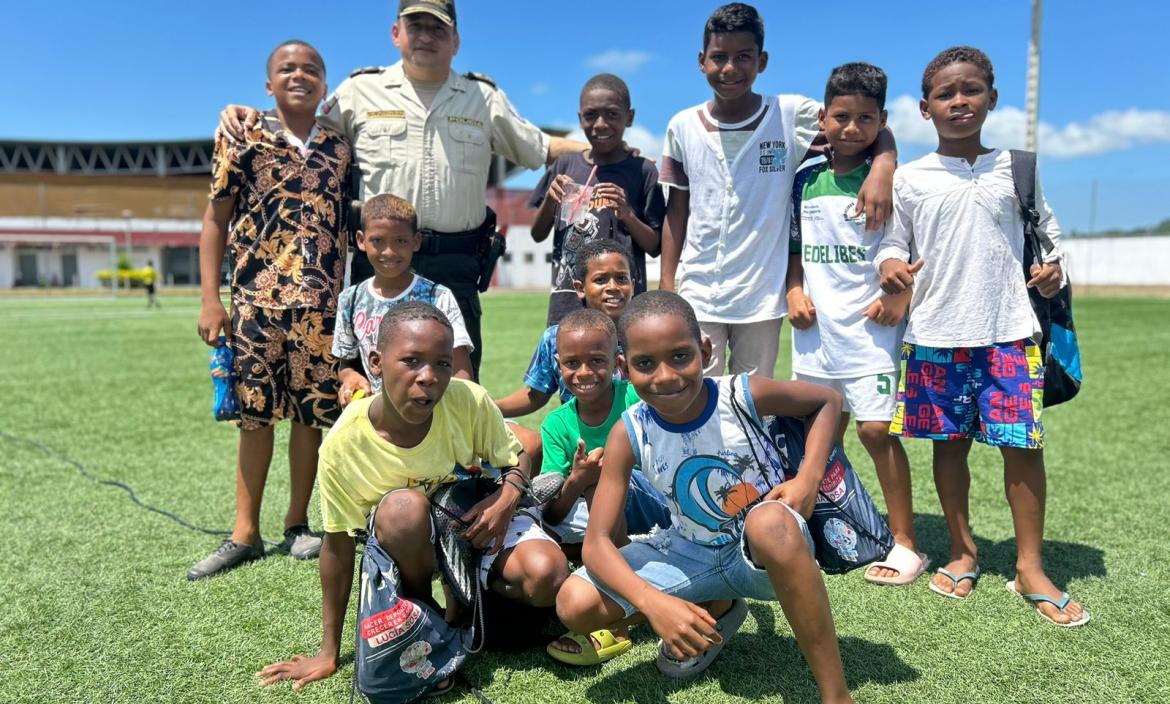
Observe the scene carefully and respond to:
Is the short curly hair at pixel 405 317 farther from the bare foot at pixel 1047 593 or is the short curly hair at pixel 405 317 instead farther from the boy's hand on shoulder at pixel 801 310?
the bare foot at pixel 1047 593

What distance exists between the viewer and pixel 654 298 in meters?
2.50

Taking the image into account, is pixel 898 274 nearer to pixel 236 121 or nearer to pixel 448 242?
pixel 448 242

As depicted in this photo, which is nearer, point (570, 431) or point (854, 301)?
point (570, 431)

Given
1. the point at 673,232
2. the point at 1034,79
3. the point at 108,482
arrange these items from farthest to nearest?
1. the point at 1034,79
2. the point at 108,482
3. the point at 673,232

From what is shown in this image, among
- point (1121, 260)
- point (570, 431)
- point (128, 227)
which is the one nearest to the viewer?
point (570, 431)

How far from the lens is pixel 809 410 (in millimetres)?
2561

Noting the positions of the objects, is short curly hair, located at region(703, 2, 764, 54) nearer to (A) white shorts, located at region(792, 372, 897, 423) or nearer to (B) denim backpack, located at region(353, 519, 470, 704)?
(A) white shorts, located at region(792, 372, 897, 423)

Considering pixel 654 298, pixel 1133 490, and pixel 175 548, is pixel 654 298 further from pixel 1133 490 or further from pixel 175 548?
pixel 1133 490

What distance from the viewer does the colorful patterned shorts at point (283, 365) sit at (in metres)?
3.74

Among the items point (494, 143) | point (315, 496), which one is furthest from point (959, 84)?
point (315, 496)

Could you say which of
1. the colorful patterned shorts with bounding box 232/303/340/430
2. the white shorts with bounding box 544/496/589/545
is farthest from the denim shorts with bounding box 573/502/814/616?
the colorful patterned shorts with bounding box 232/303/340/430

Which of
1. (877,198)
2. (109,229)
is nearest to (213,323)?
(877,198)

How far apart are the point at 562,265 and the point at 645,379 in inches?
66.1

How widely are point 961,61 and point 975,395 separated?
4.43 ft
